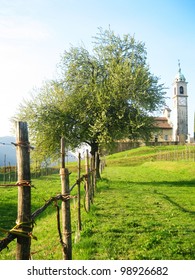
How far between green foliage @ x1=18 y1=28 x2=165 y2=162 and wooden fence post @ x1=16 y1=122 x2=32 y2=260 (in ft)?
74.7

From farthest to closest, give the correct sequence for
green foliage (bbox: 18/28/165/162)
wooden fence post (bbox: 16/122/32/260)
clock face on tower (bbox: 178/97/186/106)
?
clock face on tower (bbox: 178/97/186/106), green foliage (bbox: 18/28/165/162), wooden fence post (bbox: 16/122/32/260)

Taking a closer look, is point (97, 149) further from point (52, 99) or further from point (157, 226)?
point (157, 226)

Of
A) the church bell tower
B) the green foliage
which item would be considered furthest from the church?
the green foliage

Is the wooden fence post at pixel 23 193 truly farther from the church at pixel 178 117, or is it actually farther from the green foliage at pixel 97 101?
the church at pixel 178 117

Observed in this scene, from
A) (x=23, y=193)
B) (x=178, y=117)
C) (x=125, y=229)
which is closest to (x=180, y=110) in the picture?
(x=178, y=117)

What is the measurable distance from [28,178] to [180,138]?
9659 centimetres

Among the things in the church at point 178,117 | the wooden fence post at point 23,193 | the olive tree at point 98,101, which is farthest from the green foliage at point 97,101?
the church at point 178,117

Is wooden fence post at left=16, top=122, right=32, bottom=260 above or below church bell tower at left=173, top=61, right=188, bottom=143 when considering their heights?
below

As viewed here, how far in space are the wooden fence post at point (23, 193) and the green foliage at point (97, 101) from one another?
897 inches

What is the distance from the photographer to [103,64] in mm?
30766

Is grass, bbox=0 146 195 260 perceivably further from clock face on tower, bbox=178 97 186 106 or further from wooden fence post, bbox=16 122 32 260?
clock face on tower, bbox=178 97 186 106

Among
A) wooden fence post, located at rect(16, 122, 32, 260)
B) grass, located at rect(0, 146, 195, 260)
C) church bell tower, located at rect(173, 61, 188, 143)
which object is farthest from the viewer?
church bell tower, located at rect(173, 61, 188, 143)

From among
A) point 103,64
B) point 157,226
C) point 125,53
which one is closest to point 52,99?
point 103,64

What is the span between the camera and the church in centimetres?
9825
